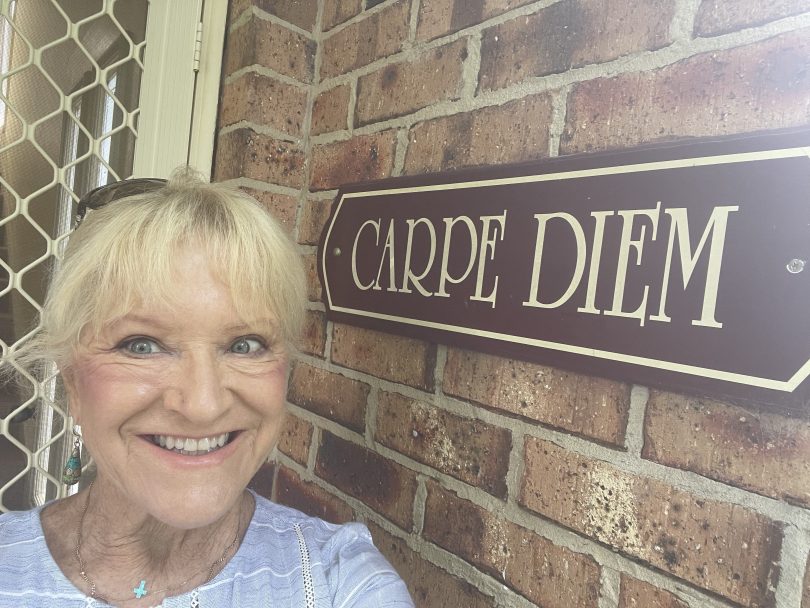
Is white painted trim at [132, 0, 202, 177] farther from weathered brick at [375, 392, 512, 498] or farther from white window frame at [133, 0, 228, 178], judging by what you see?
weathered brick at [375, 392, 512, 498]

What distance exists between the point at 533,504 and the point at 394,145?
1.92ft

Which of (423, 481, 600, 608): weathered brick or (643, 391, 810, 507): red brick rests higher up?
(643, 391, 810, 507): red brick

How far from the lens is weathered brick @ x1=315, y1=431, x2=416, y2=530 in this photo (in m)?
0.85

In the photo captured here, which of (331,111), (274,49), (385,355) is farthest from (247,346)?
(274,49)

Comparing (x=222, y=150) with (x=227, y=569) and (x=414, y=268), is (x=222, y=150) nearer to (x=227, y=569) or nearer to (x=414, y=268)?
(x=414, y=268)

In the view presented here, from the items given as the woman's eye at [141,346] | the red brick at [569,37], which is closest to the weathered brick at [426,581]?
the woman's eye at [141,346]

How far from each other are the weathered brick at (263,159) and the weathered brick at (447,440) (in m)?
0.51

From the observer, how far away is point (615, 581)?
1.96 feet

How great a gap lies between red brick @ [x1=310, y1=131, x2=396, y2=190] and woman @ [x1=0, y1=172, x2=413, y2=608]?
26 centimetres

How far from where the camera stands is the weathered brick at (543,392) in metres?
0.61

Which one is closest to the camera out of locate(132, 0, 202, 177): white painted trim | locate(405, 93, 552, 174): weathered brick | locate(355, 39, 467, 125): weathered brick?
locate(405, 93, 552, 174): weathered brick

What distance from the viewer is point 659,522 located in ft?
1.86

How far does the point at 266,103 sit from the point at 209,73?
19cm

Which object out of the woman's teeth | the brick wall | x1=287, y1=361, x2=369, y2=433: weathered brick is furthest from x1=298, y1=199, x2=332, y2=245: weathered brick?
the woman's teeth
